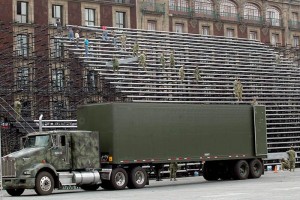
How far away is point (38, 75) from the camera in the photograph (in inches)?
1843

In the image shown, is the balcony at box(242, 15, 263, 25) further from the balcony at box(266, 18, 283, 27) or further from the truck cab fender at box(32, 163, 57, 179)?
the truck cab fender at box(32, 163, 57, 179)

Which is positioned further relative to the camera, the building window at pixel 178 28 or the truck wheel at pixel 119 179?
the building window at pixel 178 28

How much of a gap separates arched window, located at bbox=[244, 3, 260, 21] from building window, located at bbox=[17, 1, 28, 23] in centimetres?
2563

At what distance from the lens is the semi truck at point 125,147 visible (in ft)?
91.3

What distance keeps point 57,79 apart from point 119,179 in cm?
1769

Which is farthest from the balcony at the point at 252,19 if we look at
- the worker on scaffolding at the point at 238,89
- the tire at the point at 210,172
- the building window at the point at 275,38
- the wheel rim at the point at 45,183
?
the wheel rim at the point at 45,183

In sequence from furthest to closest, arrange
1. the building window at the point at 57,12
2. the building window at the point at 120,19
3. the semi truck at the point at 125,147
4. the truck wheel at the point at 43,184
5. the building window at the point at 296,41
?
the building window at the point at 296,41 < the building window at the point at 120,19 < the building window at the point at 57,12 < the semi truck at the point at 125,147 < the truck wheel at the point at 43,184

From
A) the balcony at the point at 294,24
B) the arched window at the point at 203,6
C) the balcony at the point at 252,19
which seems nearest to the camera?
the arched window at the point at 203,6

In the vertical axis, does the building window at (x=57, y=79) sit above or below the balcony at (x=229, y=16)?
below

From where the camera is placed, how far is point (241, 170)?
115 feet

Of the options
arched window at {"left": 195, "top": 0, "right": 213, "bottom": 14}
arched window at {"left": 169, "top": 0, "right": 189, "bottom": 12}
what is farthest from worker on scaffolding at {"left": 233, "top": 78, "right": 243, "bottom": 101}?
arched window at {"left": 195, "top": 0, "right": 213, "bottom": 14}

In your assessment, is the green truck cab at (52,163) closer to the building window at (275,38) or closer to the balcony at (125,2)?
the balcony at (125,2)

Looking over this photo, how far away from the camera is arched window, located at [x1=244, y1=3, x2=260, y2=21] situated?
68.7 m

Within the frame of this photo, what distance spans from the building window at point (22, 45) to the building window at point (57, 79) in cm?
266
